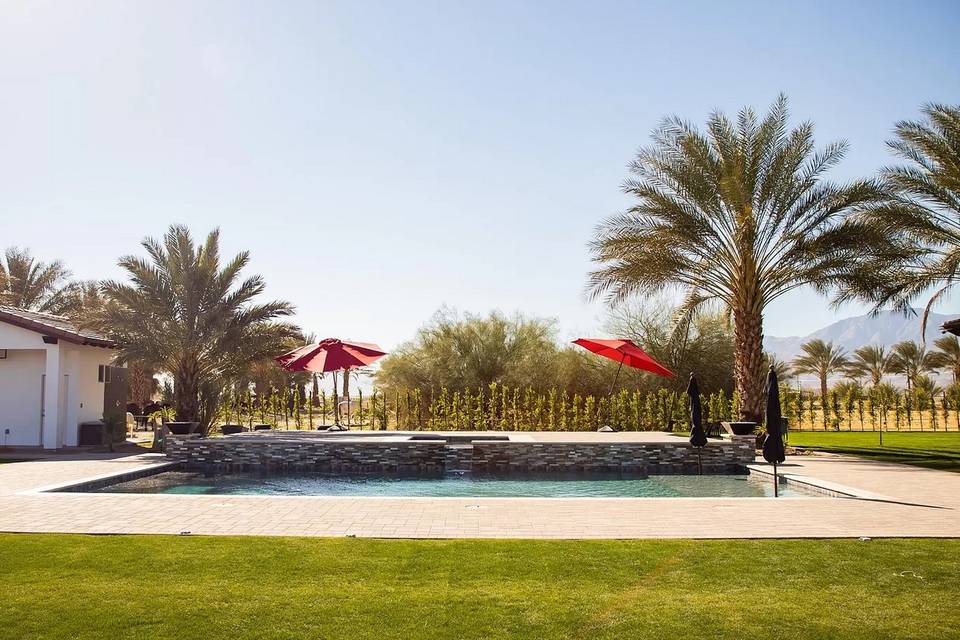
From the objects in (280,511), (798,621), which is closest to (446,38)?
(280,511)

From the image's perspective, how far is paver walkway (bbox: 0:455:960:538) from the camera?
7.46m

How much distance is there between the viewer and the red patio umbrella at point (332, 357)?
1836 cm

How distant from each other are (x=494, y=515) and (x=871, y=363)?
37656mm

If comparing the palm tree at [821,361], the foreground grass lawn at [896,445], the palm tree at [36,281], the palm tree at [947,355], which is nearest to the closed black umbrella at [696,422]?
the foreground grass lawn at [896,445]

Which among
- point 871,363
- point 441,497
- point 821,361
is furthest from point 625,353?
point 871,363

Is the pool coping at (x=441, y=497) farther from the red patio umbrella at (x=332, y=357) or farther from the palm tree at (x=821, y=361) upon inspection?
the palm tree at (x=821, y=361)

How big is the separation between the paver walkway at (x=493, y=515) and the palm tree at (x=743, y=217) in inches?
256

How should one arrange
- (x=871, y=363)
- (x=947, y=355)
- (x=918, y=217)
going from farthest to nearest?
(x=871, y=363) → (x=947, y=355) → (x=918, y=217)

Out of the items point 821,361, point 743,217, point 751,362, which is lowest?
point 751,362

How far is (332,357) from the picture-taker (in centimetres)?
1877

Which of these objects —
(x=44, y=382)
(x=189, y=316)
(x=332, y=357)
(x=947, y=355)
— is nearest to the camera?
(x=44, y=382)

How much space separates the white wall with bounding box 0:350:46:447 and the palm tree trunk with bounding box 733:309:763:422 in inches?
656

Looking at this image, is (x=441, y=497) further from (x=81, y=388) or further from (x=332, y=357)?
(x=81, y=388)

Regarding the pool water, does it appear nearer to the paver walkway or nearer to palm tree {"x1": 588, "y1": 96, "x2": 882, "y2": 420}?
the paver walkway
